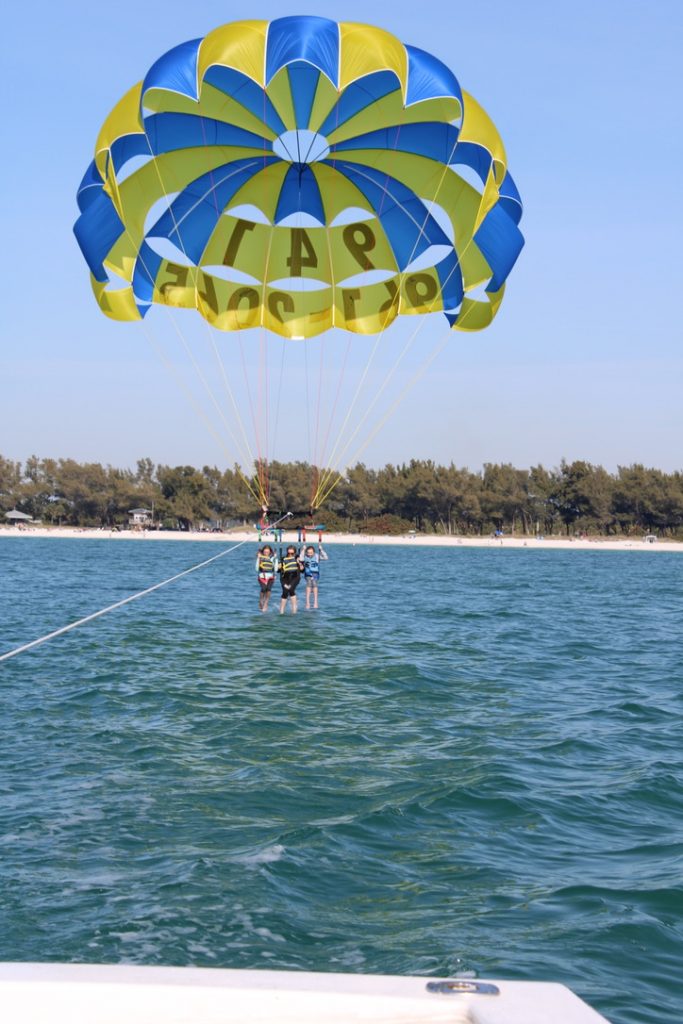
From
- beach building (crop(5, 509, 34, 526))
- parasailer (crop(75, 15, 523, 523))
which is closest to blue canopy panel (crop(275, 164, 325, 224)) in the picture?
parasailer (crop(75, 15, 523, 523))

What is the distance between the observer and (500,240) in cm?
1650

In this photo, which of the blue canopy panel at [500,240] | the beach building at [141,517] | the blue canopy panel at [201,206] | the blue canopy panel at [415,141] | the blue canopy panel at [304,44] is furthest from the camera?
the beach building at [141,517]

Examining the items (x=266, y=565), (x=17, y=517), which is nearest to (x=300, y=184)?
(x=266, y=565)

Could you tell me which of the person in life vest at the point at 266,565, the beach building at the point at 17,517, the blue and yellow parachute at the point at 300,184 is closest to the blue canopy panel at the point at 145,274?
the blue and yellow parachute at the point at 300,184

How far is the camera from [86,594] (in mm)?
32000

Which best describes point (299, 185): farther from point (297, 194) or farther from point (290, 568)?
point (290, 568)

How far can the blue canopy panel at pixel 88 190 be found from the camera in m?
16.1

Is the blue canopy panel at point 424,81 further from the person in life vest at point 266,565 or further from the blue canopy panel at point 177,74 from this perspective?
the person in life vest at point 266,565

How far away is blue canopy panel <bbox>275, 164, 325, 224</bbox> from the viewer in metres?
18.2

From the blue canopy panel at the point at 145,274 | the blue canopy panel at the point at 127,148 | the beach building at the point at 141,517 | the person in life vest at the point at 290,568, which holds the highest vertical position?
the blue canopy panel at the point at 127,148

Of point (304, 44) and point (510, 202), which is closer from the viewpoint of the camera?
point (304, 44)

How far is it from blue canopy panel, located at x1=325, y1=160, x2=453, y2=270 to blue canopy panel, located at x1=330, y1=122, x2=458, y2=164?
79 centimetres

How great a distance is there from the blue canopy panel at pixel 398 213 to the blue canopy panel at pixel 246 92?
6.63ft

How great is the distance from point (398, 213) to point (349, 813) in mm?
12865
